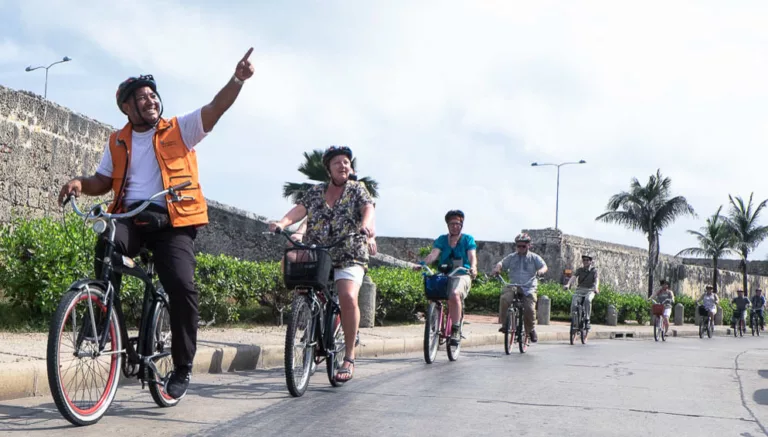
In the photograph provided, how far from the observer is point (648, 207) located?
1921 inches

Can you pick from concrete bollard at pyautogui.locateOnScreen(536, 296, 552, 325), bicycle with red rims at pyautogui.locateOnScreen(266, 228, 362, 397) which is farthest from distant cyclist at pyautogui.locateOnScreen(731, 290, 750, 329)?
bicycle with red rims at pyautogui.locateOnScreen(266, 228, 362, 397)

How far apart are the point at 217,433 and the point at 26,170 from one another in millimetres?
8542

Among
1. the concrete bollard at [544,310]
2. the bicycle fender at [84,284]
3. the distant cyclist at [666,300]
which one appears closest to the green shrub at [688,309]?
the distant cyclist at [666,300]

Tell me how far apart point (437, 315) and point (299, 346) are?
11.6 ft

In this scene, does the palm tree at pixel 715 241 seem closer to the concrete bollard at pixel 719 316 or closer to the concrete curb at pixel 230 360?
the concrete bollard at pixel 719 316

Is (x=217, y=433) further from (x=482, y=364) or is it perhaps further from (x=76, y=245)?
(x=482, y=364)

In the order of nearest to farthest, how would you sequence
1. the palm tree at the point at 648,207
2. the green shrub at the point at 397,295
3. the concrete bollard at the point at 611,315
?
the green shrub at the point at 397,295
the concrete bollard at the point at 611,315
the palm tree at the point at 648,207

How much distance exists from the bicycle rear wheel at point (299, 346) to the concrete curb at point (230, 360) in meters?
1.23

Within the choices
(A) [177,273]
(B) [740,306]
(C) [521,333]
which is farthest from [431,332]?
(B) [740,306]

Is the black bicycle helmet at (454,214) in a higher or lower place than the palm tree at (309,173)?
lower

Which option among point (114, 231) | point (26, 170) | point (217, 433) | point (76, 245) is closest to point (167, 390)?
point (217, 433)

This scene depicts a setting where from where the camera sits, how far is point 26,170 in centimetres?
1168

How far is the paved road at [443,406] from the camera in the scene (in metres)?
4.63

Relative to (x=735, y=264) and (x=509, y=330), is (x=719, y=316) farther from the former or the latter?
(x=735, y=264)
